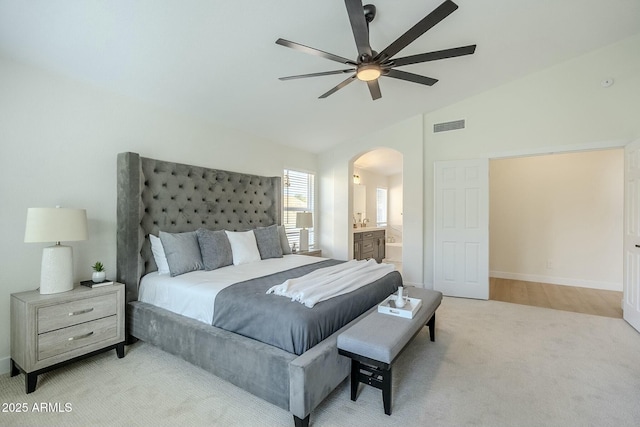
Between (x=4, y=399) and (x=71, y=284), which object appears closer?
(x=4, y=399)

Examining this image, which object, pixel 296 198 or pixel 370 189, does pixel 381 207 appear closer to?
pixel 370 189

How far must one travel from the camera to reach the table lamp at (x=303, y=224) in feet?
16.0

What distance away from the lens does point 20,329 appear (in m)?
2.18

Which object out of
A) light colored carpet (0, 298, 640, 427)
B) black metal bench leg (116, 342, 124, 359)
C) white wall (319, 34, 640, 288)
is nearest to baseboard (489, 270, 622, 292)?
white wall (319, 34, 640, 288)

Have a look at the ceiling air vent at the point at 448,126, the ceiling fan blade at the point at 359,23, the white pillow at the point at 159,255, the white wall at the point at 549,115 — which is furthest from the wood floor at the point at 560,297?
the white pillow at the point at 159,255

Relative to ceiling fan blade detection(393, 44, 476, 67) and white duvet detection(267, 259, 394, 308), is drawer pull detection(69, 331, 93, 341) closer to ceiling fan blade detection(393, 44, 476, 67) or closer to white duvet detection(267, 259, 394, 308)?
white duvet detection(267, 259, 394, 308)

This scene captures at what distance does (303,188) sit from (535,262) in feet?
15.0

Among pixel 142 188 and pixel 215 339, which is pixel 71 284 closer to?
pixel 142 188

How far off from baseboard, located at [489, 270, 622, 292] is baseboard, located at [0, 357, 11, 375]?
22.9ft

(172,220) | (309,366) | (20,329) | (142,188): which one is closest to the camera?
(309,366)

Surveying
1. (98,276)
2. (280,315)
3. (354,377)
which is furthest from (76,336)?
(354,377)

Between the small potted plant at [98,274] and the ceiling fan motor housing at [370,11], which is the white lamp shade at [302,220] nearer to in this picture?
the small potted plant at [98,274]

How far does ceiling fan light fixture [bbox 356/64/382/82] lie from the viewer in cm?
229

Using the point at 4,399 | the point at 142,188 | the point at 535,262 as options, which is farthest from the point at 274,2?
the point at 535,262
